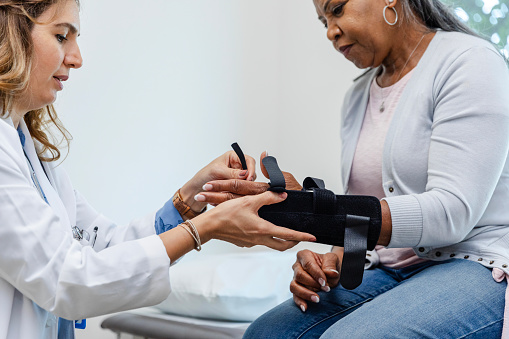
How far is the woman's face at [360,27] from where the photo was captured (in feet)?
4.58

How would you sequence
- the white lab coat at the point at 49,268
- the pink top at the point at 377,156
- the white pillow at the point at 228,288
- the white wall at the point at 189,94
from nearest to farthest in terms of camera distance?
1. the white lab coat at the point at 49,268
2. the pink top at the point at 377,156
3. the white pillow at the point at 228,288
4. the white wall at the point at 189,94

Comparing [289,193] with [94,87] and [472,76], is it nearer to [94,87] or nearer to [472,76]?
[472,76]

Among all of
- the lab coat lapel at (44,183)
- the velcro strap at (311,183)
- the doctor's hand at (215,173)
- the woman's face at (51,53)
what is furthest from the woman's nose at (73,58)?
the velcro strap at (311,183)

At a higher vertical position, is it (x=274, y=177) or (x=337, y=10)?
(x=337, y=10)

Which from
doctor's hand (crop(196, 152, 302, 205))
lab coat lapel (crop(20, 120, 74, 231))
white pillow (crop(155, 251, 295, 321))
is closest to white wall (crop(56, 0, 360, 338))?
white pillow (crop(155, 251, 295, 321))

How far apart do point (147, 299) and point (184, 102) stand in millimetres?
1432

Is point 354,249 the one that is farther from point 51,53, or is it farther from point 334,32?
point 51,53

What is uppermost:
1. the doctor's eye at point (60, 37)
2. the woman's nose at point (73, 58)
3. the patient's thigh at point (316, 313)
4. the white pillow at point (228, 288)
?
the doctor's eye at point (60, 37)

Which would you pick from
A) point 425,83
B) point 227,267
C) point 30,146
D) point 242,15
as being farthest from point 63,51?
point 242,15

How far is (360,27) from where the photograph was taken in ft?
4.59

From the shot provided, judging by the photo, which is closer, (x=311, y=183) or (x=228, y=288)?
(x=311, y=183)

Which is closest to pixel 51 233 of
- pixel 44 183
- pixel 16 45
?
pixel 44 183

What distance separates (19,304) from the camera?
108 cm

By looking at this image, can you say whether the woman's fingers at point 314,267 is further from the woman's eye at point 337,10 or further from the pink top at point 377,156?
the woman's eye at point 337,10
